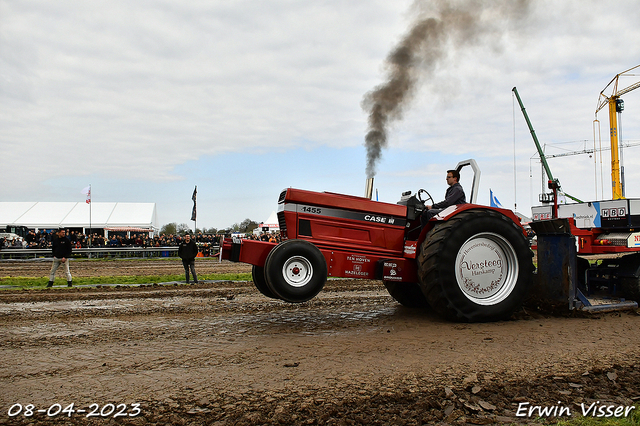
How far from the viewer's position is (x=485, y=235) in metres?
6.22

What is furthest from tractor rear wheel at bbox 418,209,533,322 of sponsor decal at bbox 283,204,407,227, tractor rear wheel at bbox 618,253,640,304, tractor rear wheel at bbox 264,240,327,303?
tractor rear wheel at bbox 618,253,640,304

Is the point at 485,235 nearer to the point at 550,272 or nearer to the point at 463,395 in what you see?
the point at 550,272

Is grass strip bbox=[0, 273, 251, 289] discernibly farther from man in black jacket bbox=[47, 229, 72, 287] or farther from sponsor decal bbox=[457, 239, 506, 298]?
sponsor decal bbox=[457, 239, 506, 298]

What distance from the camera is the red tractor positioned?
5.73m

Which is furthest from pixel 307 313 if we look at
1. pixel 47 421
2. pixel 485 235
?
pixel 47 421

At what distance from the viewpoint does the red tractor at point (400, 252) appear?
5727mm

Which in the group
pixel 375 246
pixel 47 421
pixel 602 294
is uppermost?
pixel 375 246

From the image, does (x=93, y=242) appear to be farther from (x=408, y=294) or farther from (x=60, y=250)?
(x=408, y=294)

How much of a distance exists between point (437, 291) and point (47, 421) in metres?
4.23

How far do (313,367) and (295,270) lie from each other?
1612 millimetres

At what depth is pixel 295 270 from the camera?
5.69m

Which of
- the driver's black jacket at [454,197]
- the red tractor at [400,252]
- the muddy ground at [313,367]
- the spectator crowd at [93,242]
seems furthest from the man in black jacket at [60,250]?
the spectator crowd at [93,242]

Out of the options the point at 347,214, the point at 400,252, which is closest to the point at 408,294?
the point at 400,252

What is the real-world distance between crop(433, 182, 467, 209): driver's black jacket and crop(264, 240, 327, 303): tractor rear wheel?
1961 mm
